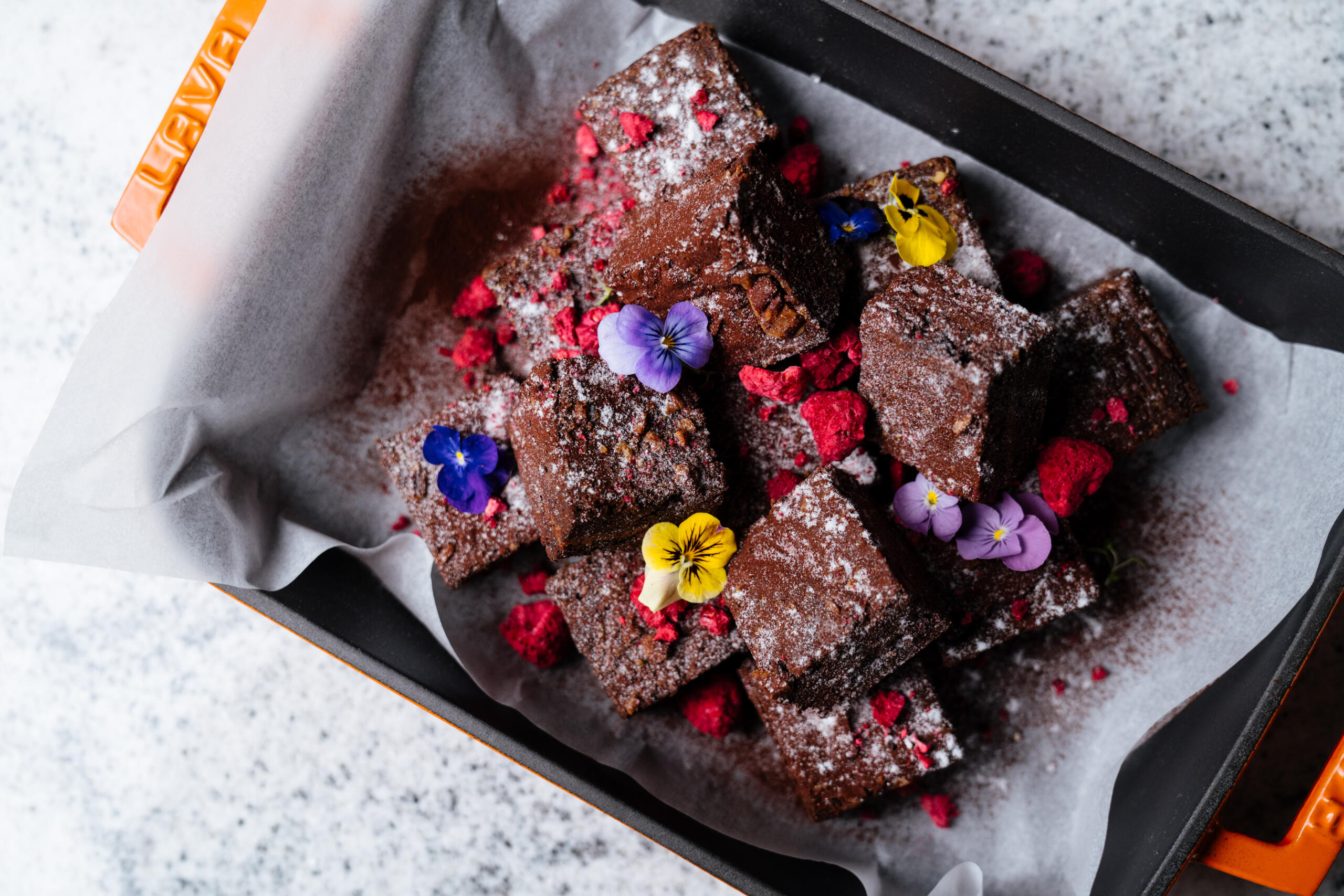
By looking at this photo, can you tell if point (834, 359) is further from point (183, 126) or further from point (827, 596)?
point (183, 126)

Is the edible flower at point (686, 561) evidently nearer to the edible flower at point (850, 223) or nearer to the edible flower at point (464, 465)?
the edible flower at point (464, 465)

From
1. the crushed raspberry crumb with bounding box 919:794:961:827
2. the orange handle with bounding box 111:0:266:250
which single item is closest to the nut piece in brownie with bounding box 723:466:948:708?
the crushed raspberry crumb with bounding box 919:794:961:827

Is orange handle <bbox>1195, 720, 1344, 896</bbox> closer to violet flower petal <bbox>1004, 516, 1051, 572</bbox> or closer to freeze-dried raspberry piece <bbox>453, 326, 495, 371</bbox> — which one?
violet flower petal <bbox>1004, 516, 1051, 572</bbox>

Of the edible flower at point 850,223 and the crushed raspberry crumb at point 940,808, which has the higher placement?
the edible flower at point 850,223

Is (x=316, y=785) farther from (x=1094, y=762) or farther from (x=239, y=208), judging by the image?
(x=1094, y=762)

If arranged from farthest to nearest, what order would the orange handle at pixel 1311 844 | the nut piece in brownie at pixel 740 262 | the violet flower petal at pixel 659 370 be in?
1. the violet flower petal at pixel 659 370
2. the nut piece in brownie at pixel 740 262
3. the orange handle at pixel 1311 844

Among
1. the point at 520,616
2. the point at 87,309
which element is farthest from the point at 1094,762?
the point at 87,309

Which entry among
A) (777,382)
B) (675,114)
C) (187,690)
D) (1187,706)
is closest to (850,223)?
(777,382)

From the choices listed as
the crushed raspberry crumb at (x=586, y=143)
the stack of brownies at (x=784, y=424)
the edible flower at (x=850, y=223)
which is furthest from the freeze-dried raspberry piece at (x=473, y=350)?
the edible flower at (x=850, y=223)
